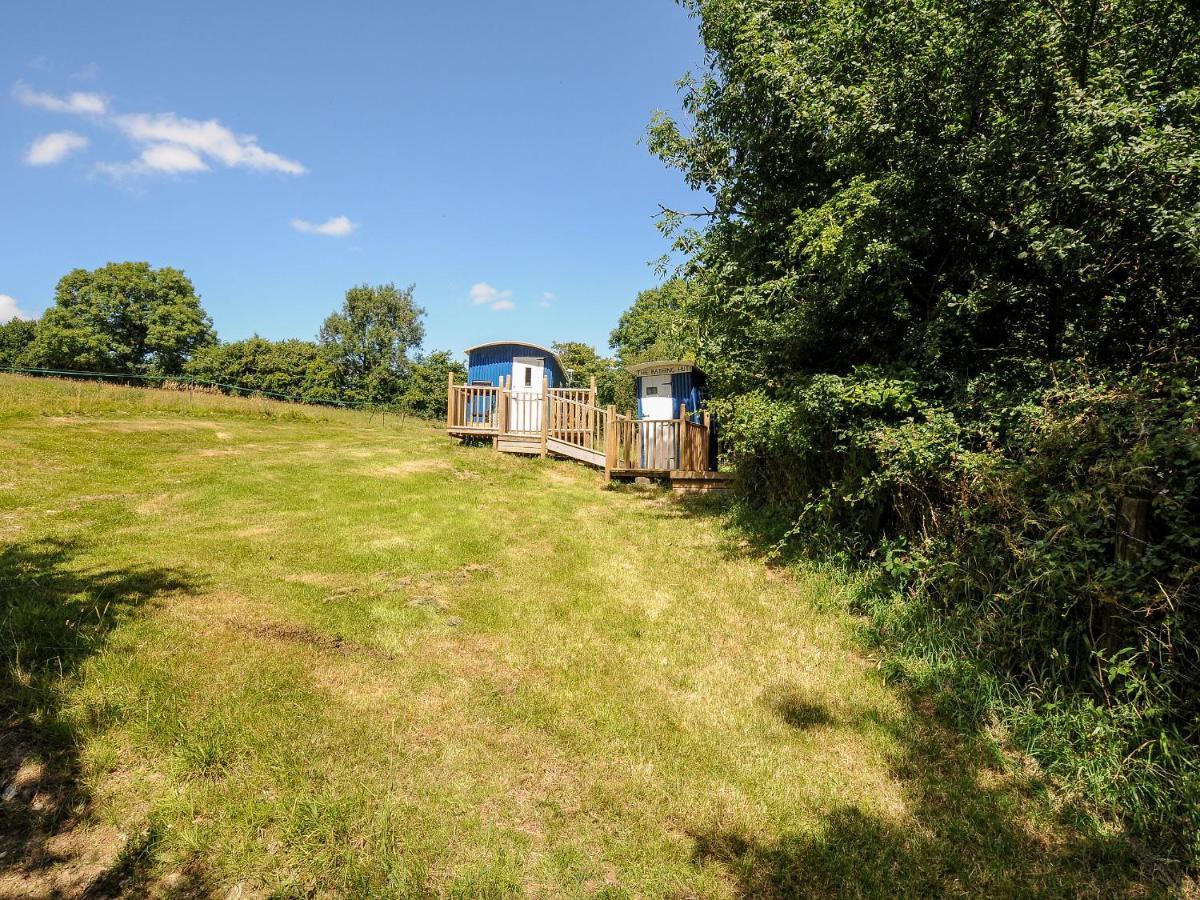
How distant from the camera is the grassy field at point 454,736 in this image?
7.27 ft

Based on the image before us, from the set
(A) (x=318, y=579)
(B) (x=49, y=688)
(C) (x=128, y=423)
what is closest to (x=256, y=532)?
(A) (x=318, y=579)

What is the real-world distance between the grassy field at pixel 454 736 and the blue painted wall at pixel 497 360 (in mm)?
13682

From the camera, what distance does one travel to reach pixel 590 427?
12547mm

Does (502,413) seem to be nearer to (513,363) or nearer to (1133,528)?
(513,363)

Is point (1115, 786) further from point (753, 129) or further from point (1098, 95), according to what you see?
point (753, 129)

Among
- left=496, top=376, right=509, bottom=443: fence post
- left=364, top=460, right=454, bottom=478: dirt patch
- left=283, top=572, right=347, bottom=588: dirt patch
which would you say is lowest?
left=283, top=572, right=347, bottom=588: dirt patch

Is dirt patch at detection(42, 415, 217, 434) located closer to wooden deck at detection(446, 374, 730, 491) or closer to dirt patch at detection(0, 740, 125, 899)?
wooden deck at detection(446, 374, 730, 491)

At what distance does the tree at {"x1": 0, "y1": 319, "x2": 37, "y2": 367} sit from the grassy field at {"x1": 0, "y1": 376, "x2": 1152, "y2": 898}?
68269 mm

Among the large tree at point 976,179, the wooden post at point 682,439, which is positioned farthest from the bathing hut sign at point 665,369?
the large tree at point 976,179

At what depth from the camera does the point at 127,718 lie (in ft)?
9.09

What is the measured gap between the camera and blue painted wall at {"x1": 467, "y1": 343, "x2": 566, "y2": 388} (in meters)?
19.1

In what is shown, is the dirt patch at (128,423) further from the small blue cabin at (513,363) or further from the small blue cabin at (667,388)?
the small blue cabin at (667,388)

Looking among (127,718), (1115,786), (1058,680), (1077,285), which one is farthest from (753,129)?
(127,718)

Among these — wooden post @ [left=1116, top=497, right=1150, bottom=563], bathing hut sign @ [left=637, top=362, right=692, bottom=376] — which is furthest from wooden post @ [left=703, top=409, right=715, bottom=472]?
wooden post @ [left=1116, top=497, right=1150, bottom=563]
